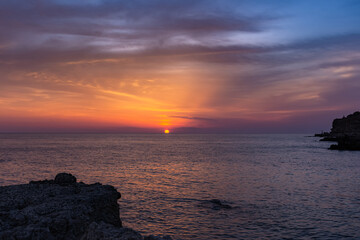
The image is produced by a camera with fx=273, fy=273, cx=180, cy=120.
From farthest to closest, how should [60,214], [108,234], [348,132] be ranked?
[348,132]
[60,214]
[108,234]

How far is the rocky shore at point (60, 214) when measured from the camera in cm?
821

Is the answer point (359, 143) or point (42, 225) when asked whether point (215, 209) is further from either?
point (359, 143)

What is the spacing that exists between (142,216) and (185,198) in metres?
6.33

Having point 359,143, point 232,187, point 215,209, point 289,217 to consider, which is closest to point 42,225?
point 215,209

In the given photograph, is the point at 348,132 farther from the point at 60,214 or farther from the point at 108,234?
the point at 108,234

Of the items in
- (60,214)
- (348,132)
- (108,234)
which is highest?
(108,234)

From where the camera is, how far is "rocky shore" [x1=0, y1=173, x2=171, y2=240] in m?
8.21

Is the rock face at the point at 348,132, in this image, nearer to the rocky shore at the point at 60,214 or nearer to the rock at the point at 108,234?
the rocky shore at the point at 60,214

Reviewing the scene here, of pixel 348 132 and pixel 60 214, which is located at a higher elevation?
pixel 60 214

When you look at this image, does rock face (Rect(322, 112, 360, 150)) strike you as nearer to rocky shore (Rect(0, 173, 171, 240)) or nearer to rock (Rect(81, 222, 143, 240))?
rocky shore (Rect(0, 173, 171, 240))

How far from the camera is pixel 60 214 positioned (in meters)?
11.0

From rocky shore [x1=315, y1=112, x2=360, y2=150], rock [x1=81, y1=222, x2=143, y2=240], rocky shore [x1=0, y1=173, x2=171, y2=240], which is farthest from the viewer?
rocky shore [x1=315, y1=112, x2=360, y2=150]

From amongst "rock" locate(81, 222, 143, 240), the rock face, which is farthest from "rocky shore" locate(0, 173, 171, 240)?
the rock face

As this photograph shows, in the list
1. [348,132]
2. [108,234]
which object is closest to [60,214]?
[108,234]
